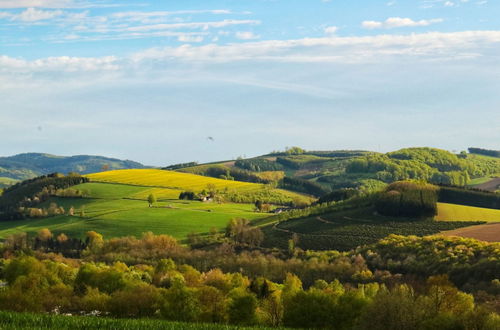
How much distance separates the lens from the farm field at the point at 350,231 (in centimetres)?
17625

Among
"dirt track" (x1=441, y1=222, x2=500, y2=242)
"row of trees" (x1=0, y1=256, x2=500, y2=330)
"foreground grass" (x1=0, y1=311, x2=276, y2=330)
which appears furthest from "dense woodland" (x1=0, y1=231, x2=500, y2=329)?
"foreground grass" (x1=0, y1=311, x2=276, y2=330)

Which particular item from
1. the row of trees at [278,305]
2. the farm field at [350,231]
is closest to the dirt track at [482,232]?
the farm field at [350,231]

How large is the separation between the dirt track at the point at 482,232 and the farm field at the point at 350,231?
7.41 m

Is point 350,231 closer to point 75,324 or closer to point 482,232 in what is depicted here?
point 482,232

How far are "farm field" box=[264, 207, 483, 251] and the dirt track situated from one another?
7.41 metres

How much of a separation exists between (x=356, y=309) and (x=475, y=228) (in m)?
114

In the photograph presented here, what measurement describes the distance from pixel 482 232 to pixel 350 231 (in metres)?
38.7

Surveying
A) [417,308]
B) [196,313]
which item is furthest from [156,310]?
[417,308]

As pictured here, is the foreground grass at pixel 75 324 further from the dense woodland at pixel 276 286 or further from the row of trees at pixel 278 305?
the dense woodland at pixel 276 286

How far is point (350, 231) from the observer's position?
186 meters

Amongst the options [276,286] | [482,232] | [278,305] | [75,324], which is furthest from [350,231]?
[75,324]

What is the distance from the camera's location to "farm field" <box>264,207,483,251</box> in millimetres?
176250

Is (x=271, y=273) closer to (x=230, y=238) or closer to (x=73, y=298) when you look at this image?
(x=230, y=238)

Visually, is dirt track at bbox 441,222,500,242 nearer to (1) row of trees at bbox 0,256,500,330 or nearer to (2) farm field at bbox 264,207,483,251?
(2) farm field at bbox 264,207,483,251
